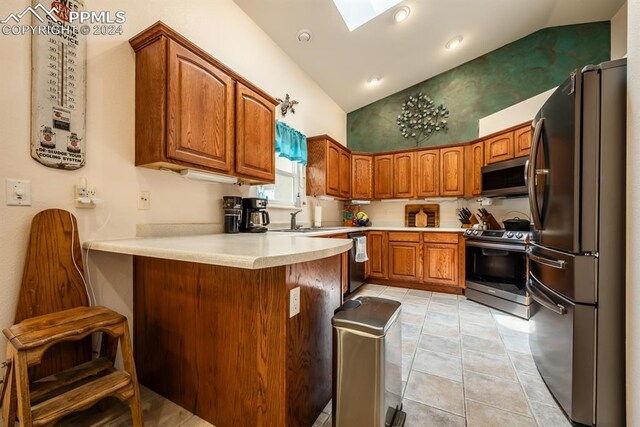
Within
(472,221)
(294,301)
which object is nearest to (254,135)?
(294,301)

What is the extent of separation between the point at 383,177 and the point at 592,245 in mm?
3293

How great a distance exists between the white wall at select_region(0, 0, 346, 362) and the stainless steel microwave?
3.14 m

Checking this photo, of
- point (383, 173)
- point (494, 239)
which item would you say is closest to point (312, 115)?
point (383, 173)

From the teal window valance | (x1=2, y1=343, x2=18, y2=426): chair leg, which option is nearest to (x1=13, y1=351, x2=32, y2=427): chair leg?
(x1=2, y1=343, x2=18, y2=426): chair leg

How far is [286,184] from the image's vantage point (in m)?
3.45

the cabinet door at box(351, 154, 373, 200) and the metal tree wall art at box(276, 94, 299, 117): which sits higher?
the metal tree wall art at box(276, 94, 299, 117)

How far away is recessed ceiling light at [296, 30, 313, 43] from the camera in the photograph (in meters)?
2.94

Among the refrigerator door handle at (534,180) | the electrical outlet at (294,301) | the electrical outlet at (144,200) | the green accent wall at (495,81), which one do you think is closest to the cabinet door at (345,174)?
the green accent wall at (495,81)

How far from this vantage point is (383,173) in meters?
4.43

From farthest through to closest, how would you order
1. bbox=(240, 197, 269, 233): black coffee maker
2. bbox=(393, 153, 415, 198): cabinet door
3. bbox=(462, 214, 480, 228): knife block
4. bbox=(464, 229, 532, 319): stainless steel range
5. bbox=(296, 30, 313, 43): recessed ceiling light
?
1. bbox=(393, 153, 415, 198): cabinet door
2. bbox=(462, 214, 480, 228): knife block
3. bbox=(296, 30, 313, 43): recessed ceiling light
4. bbox=(464, 229, 532, 319): stainless steel range
5. bbox=(240, 197, 269, 233): black coffee maker

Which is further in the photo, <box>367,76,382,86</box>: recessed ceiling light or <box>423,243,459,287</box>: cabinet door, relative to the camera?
<box>367,76,382,86</box>: recessed ceiling light

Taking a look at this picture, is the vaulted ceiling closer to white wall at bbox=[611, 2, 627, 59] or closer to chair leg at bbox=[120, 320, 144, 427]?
white wall at bbox=[611, 2, 627, 59]

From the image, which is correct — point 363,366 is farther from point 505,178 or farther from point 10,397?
point 505,178

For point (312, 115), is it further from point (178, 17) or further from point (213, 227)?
point (213, 227)
